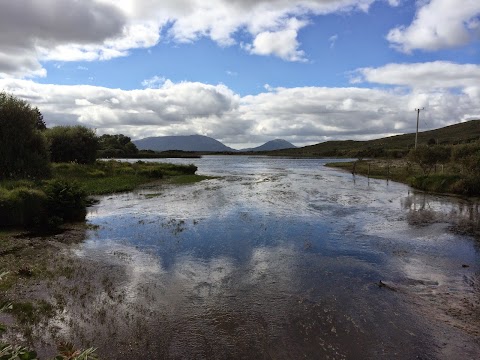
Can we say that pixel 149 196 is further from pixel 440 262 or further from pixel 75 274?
pixel 440 262

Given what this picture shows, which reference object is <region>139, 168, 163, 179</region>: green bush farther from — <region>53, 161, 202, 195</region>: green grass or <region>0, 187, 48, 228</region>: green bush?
<region>0, 187, 48, 228</region>: green bush

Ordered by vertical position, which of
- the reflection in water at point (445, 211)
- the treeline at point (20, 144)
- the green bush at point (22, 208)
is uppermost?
the treeline at point (20, 144)

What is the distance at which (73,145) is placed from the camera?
60406 millimetres

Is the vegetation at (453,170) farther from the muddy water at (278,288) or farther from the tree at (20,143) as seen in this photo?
the tree at (20,143)

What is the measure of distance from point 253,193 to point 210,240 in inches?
861

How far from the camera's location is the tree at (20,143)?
106 feet

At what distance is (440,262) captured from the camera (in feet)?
55.1

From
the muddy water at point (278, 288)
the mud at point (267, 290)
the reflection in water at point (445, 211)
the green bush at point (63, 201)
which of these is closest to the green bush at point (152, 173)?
the muddy water at point (278, 288)

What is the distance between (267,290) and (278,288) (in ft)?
1.46

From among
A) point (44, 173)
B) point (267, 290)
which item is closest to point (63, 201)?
point (44, 173)

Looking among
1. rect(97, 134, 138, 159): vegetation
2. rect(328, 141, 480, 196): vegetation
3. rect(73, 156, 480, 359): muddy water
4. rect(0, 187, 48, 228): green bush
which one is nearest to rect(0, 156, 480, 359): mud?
rect(73, 156, 480, 359): muddy water

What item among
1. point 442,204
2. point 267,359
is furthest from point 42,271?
point 442,204

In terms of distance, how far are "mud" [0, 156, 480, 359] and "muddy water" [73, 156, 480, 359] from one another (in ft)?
0.16

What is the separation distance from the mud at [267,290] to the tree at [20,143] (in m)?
11.4
